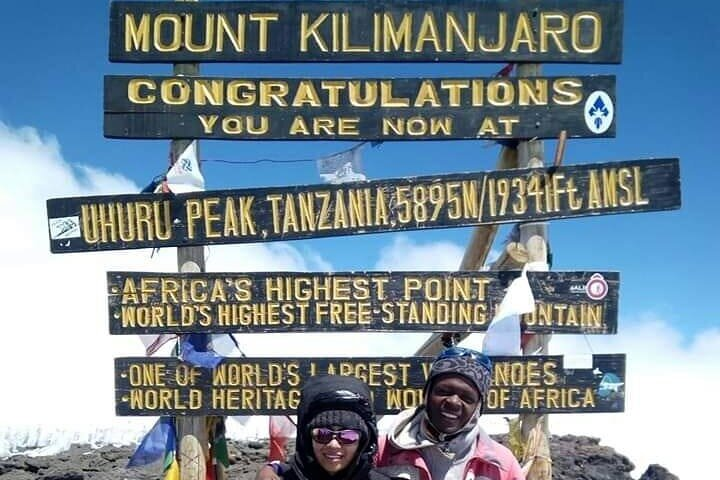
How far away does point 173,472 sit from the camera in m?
4.93

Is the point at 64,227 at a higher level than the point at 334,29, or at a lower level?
lower

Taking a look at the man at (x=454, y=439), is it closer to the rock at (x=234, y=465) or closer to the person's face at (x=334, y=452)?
the person's face at (x=334, y=452)

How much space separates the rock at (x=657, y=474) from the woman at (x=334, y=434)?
6.10 m

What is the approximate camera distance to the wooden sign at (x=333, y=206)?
4.80m

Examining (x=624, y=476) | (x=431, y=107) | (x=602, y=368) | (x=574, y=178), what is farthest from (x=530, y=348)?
(x=624, y=476)

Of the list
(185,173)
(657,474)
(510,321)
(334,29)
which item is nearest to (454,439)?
(510,321)

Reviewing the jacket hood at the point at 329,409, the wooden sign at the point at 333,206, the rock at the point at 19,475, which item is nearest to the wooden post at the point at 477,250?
the wooden sign at the point at 333,206

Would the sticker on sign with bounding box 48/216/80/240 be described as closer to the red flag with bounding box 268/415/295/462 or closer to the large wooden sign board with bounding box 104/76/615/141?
the large wooden sign board with bounding box 104/76/615/141

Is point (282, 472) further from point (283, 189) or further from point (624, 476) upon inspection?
point (624, 476)

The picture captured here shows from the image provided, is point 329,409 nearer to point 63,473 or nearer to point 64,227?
point 64,227

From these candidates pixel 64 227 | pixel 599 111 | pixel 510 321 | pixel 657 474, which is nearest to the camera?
pixel 510 321

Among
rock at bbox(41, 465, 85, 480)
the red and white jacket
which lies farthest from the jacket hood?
rock at bbox(41, 465, 85, 480)

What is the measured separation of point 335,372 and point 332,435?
207 cm

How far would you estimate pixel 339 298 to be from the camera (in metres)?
4.77
